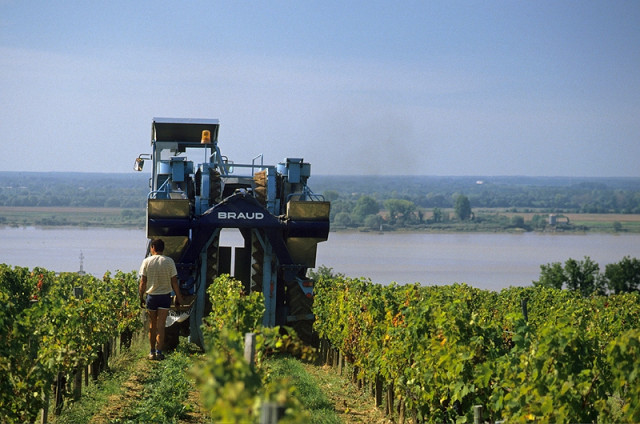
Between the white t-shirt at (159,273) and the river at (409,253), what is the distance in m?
55.9

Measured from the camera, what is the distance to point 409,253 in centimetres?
11700

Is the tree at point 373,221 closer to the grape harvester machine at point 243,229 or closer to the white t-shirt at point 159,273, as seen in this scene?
the grape harvester machine at point 243,229

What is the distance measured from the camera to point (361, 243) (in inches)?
5428

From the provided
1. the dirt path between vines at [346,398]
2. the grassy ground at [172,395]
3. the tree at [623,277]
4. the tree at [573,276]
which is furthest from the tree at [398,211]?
the grassy ground at [172,395]

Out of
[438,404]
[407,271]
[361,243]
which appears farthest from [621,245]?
[438,404]

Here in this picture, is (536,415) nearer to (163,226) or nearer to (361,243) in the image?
(163,226)

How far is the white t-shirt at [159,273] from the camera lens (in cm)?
1368

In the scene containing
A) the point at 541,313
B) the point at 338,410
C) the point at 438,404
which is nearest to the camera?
the point at 438,404

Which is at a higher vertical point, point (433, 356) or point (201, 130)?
point (201, 130)

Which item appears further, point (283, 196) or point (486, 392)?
point (283, 196)

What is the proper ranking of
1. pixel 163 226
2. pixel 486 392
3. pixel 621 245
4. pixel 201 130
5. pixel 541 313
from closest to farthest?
pixel 486 392 < pixel 163 226 < pixel 201 130 < pixel 541 313 < pixel 621 245

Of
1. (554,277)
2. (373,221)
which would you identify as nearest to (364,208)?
(373,221)

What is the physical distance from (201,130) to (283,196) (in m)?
2.45

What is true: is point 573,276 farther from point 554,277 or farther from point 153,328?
point 153,328
